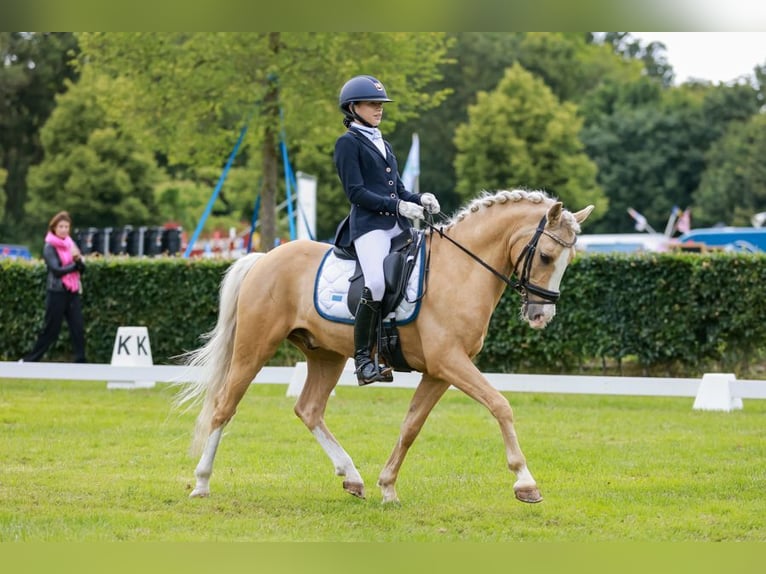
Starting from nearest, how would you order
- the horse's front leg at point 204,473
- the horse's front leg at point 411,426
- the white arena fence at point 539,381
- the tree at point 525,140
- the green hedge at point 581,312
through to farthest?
the horse's front leg at point 411,426 → the horse's front leg at point 204,473 → the white arena fence at point 539,381 → the green hedge at point 581,312 → the tree at point 525,140

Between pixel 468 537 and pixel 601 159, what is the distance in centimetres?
5668

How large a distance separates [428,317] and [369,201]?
3.06 ft

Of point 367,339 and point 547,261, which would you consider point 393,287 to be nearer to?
point 367,339

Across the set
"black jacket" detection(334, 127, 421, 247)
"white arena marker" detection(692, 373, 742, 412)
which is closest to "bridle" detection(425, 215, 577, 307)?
"black jacket" detection(334, 127, 421, 247)

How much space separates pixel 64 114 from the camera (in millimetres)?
46000

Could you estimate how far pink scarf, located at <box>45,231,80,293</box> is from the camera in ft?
50.4

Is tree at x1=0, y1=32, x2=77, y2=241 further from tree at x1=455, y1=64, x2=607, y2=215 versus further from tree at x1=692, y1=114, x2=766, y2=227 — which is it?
tree at x1=692, y1=114, x2=766, y2=227

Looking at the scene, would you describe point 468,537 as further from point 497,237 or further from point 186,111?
point 186,111

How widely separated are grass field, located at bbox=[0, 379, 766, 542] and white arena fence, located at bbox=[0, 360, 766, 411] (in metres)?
0.28

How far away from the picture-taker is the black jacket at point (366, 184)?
7.67 metres

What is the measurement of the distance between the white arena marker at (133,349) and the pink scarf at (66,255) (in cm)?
100

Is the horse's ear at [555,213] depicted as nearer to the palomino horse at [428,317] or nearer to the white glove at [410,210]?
the palomino horse at [428,317]

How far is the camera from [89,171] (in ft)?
149

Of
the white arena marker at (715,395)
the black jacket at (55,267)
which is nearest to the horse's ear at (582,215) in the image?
the white arena marker at (715,395)
